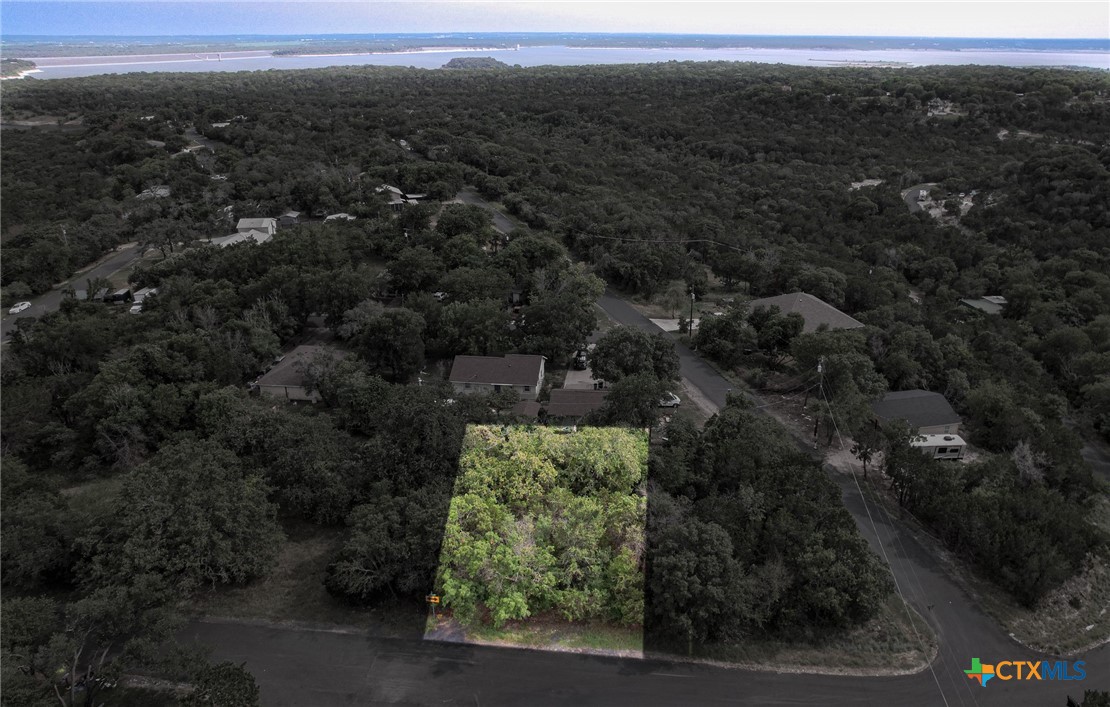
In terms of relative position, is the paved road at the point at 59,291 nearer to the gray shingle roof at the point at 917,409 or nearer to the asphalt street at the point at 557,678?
the asphalt street at the point at 557,678

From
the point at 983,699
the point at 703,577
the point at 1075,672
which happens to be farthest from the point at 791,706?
the point at 1075,672

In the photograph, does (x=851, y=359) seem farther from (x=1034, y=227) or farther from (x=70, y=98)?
(x=70, y=98)

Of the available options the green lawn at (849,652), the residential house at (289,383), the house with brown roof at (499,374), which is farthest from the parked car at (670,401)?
the residential house at (289,383)

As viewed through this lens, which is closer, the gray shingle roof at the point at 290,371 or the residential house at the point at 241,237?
the gray shingle roof at the point at 290,371

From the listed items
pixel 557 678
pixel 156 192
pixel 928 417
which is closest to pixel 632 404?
pixel 557 678

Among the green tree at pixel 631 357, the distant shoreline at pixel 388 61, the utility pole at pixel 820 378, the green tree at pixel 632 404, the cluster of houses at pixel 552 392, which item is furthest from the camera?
the distant shoreline at pixel 388 61

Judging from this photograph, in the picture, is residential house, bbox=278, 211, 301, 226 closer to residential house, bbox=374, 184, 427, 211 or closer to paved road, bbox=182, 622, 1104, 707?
residential house, bbox=374, 184, 427, 211

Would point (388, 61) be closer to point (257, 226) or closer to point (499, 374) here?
point (257, 226)

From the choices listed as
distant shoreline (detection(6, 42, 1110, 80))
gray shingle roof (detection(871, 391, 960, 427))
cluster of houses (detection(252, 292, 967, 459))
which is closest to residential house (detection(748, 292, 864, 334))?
cluster of houses (detection(252, 292, 967, 459))
